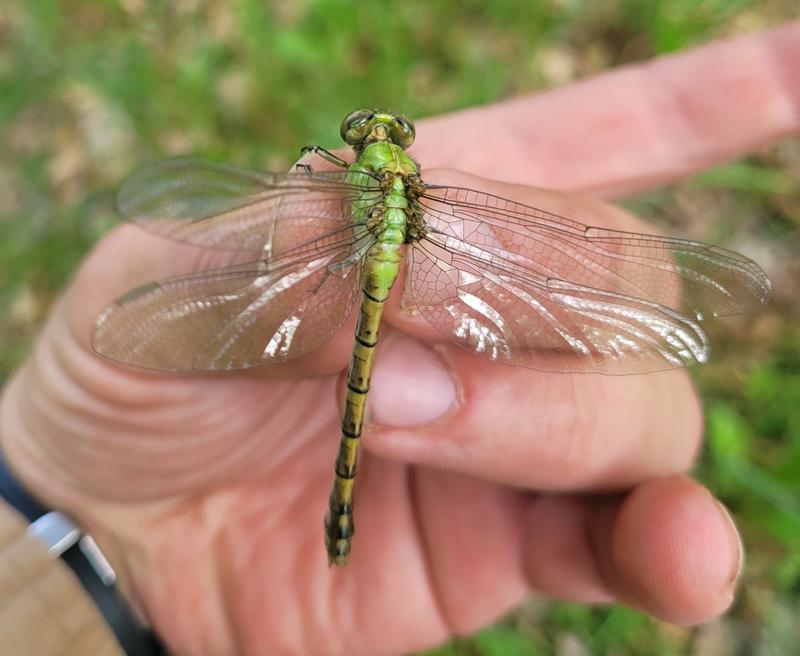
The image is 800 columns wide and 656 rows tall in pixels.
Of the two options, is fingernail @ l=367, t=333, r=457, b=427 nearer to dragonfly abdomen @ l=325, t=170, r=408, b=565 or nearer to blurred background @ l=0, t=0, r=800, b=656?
dragonfly abdomen @ l=325, t=170, r=408, b=565

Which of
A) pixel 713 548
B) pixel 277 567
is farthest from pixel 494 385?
pixel 277 567

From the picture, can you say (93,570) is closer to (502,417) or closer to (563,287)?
(502,417)

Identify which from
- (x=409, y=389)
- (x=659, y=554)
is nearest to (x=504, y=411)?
(x=409, y=389)

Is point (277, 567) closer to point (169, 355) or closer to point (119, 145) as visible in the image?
point (169, 355)

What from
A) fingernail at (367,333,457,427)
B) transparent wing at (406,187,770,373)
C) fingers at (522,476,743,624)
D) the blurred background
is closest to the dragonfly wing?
transparent wing at (406,187,770,373)

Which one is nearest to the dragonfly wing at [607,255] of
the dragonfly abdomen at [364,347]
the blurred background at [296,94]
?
the dragonfly abdomen at [364,347]

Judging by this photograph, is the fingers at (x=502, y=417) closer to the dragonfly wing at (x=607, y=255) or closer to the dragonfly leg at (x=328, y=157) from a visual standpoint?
the dragonfly wing at (x=607, y=255)
